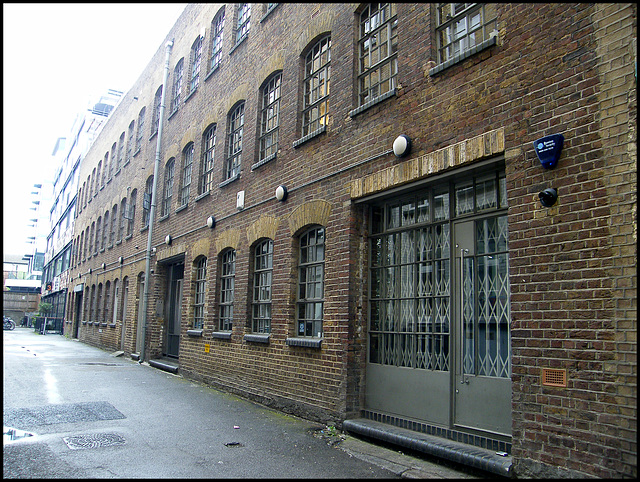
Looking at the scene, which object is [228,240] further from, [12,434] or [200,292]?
[12,434]

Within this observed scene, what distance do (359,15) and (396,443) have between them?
6032mm

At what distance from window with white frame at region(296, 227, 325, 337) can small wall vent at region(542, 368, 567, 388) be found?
12.6 ft

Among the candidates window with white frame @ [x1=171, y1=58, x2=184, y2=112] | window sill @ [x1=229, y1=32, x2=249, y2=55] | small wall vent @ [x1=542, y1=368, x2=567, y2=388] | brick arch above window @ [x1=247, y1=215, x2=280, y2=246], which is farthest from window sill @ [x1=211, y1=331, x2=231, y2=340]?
window with white frame @ [x1=171, y1=58, x2=184, y2=112]

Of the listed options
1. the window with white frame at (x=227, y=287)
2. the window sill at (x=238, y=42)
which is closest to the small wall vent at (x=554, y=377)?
the window with white frame at (x=227, y=287)

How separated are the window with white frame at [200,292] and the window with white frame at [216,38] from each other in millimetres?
4848

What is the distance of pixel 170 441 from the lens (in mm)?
6270

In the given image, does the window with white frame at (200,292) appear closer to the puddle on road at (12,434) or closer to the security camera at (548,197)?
the puddle on road at (12,434)

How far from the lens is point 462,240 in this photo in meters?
6.03

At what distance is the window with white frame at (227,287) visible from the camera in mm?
10812

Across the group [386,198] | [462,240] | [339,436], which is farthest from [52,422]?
[462,240]

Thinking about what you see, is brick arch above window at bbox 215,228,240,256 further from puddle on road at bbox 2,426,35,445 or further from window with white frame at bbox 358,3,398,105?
puddle on road at bbox 2,426,35,445

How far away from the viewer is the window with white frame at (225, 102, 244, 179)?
11.3m

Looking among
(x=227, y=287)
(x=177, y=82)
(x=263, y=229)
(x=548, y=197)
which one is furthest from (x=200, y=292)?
(x=548, y=197)

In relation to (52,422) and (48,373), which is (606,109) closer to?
(52,422)
